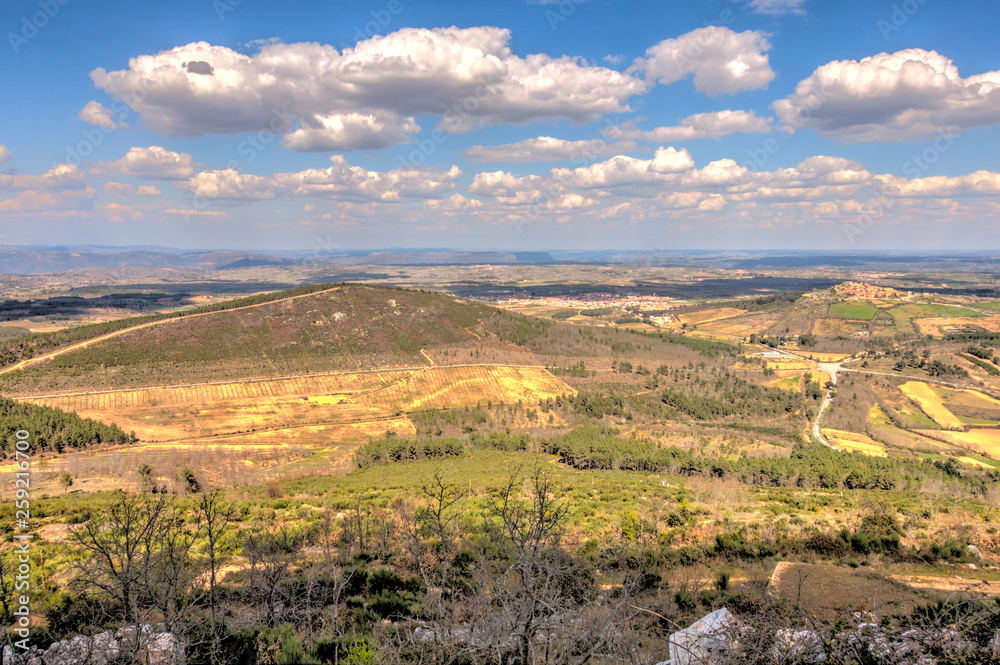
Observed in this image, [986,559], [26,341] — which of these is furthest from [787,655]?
[26,341]

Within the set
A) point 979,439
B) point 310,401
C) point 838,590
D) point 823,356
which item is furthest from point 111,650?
point 823,356

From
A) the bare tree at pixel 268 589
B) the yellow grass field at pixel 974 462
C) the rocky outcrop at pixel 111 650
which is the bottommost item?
the yellow grass field at pixel 974 462

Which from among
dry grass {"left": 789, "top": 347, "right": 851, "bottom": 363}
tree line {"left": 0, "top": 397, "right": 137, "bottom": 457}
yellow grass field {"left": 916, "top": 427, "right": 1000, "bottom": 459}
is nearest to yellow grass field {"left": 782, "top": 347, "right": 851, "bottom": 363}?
dry grass {"left": 789, "top": 347, "right": 851, "bottom": 363}

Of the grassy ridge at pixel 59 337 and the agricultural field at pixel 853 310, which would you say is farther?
the agricultural field at pixel 853 310

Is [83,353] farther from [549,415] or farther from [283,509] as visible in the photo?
[549,415]

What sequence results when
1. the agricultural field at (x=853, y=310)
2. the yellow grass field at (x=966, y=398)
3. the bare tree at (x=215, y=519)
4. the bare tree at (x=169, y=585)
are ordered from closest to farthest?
the bare tree at (x=169, y=585) → the bare tree at (x=215, y=519) → the yellow grass field at (x=966, y=398) → the agricultural field at (x=853, y=310)

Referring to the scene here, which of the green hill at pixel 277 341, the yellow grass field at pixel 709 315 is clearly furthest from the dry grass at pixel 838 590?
the yellow grass field at pixel 709 315

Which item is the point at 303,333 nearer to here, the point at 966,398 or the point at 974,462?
the point at 974,462

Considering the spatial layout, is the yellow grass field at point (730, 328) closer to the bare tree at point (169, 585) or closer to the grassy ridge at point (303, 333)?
Result: the grassy ridge at point (303, 333)
